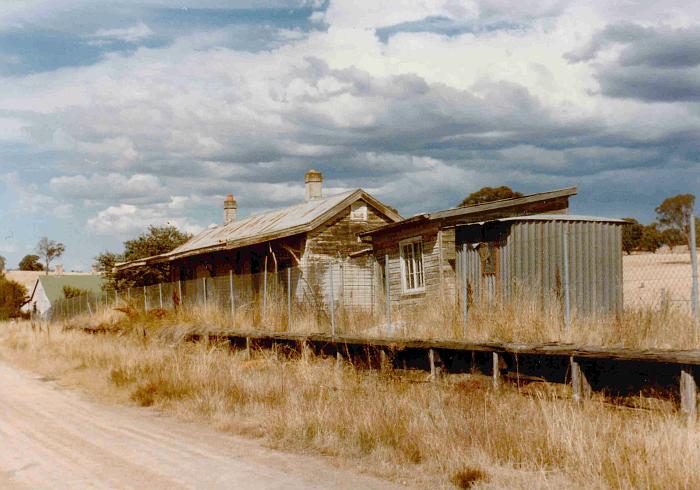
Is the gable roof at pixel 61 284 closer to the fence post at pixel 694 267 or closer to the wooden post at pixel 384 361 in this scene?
the wooden post at pixel 384 361

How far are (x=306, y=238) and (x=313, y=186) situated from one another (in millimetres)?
6200

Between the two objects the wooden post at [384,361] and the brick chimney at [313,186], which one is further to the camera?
the brick chimney at [313,186]

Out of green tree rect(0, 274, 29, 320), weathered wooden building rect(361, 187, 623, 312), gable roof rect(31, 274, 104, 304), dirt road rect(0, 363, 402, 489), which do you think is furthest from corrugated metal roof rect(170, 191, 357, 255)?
gable roof rect(31, 274, 104, 304)

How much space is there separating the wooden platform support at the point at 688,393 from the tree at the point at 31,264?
137322 mm

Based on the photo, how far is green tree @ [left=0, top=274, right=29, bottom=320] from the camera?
50.6 m

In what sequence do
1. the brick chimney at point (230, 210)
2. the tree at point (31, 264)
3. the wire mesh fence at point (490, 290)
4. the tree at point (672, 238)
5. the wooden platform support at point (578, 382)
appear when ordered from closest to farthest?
the wooden platform support at point (578, 382)
the tree at point (672, 238)
the wire mesh fence at point (490, 290)
the brick chimney at point (230, 210)
the tree at point (31, 264)

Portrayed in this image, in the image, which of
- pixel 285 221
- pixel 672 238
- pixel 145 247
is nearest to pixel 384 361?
pixel 672 238

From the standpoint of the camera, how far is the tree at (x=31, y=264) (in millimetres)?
131375

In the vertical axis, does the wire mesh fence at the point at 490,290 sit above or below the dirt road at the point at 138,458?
above

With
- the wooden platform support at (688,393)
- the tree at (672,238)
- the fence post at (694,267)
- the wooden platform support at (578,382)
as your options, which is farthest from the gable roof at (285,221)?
the wooden platform support at (688,393)

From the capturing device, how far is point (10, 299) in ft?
169

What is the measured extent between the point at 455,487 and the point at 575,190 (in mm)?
15122

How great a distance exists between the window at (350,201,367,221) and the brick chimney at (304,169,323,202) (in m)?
4.37

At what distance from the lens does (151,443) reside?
307 inches
